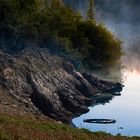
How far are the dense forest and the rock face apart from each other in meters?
3.15

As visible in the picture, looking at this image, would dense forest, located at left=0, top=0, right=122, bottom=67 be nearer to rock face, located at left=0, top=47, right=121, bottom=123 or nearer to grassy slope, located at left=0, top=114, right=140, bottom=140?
rock face, located at left=0, top=47, right=121, bottom=123

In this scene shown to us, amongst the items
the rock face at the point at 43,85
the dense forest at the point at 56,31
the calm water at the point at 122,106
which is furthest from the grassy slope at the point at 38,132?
the dense forest at the point at 56,31

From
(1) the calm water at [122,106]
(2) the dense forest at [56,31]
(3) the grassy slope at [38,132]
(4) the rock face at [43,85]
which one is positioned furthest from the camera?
(2) the dense forest at [56,31]

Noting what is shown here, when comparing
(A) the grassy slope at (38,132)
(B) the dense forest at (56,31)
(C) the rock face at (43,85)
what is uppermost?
(B) the dense forest at (56,31)

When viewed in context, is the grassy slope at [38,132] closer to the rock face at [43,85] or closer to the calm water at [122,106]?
the rock face at [43,85]

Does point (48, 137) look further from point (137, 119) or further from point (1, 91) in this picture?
point (137, 119)

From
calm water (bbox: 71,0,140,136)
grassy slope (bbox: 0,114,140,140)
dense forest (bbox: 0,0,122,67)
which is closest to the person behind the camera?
grassy slope (bbox: 0,114,140,140)

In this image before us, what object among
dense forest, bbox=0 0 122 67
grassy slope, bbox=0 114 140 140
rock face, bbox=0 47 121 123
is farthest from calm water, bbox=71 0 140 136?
grassy slope, bbox=0 114 140 140

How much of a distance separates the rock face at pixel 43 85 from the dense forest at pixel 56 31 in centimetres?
315

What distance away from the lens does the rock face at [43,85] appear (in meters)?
55.4

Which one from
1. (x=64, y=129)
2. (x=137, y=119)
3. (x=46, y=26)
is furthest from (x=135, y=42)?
(x=64, y=129)

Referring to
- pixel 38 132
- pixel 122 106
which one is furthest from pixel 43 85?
pixel 38 132

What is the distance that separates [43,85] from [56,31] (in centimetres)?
3023

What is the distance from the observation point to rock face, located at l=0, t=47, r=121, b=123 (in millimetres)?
55447
